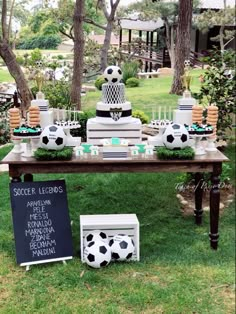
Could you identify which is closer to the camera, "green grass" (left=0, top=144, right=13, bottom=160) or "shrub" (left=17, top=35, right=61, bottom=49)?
"green grass" (left=0, top=144, right=13, bottom=160)

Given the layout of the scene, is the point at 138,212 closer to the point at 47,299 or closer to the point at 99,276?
the point at 99,276

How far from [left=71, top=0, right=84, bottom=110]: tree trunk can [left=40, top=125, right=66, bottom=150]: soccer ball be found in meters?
5.83

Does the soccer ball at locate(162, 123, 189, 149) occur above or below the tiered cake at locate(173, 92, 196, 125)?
below

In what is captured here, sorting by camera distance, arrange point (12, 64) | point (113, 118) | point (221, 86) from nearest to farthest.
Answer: point (113, 118), point (221, 86), point (12, 64)

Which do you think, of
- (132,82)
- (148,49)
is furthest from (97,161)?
(148,49)

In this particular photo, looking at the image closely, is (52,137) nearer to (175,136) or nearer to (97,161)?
(97,161)

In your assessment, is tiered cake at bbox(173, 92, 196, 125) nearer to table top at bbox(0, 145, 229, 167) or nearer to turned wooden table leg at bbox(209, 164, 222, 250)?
table top at bbox(0, 145, 229, 167)

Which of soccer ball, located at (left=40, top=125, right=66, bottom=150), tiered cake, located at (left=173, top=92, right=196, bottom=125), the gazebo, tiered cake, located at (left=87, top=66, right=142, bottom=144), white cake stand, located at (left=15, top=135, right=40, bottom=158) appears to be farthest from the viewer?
the gazebo

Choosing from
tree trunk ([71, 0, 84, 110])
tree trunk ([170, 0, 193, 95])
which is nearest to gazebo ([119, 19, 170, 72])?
tree trunk ([170, 0, 193, 95])

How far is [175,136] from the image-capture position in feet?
11.0

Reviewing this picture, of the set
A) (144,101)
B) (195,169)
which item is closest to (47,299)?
(195,169)

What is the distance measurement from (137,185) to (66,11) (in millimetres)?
12228

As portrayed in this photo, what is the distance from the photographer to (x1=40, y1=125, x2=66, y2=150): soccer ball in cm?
329

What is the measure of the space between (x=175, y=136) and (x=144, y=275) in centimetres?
109
